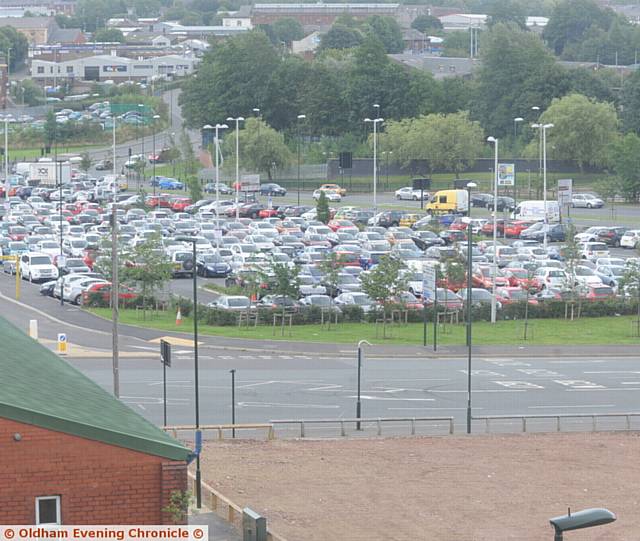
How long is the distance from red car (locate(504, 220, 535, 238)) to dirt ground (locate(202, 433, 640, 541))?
167 ft

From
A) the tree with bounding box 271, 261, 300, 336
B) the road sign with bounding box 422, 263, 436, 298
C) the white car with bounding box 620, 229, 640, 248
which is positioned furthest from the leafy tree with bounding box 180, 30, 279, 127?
the road sign with bounding box 422, 263, 436, 298

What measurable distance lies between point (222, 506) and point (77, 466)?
9.09 metres

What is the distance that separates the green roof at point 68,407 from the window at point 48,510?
3.32 ft

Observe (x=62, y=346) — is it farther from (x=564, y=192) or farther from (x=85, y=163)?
(x=85, y=163)

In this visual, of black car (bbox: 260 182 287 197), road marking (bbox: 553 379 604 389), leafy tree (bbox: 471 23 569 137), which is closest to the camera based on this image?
road marking (bbox: 553 379 604 389)

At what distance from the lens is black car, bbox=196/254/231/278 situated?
73000mm

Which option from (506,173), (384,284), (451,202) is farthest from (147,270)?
(451,202)

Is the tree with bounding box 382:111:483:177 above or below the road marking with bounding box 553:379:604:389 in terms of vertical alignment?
above

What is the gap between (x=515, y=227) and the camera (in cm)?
9156

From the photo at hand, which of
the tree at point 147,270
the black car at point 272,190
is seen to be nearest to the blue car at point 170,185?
the black car at point 272,190

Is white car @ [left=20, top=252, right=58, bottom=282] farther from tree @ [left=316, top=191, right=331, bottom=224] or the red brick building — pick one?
the red brick building

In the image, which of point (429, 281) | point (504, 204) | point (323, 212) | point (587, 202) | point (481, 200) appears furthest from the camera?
point (481, 200)

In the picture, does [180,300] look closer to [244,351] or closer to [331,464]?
[244,351]

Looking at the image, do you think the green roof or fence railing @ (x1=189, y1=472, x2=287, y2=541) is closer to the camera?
the green roof
